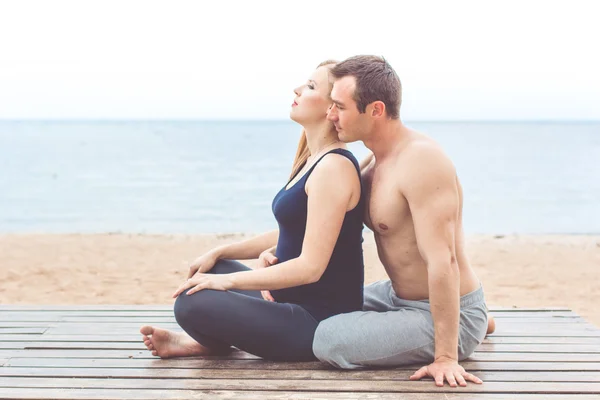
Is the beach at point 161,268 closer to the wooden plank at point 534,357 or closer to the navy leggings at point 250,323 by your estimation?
the wooden plank at point 534,357

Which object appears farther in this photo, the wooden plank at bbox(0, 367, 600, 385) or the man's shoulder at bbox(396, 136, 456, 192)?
the wooden plank at bbox(0, 367, 600, 385)

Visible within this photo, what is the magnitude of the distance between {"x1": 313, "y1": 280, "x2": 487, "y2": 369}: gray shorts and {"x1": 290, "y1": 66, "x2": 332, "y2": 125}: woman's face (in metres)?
0.89

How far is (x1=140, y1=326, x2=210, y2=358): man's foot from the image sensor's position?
11.0ft

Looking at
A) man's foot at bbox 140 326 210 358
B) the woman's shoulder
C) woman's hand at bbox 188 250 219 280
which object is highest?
the woman's shoulder

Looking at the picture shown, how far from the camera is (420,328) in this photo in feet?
10.2

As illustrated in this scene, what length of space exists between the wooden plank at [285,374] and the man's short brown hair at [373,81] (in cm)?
110

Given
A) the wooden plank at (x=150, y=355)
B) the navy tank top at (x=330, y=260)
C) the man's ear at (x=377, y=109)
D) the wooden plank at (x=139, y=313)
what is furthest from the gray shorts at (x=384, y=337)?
the wooden plank at (x=139, y=313)

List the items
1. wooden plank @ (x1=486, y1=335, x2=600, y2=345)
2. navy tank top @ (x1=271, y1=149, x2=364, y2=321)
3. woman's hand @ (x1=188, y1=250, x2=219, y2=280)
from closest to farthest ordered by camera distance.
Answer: navy tank top @ (x1=271, y1=149, x2=364, y2=321), woman's hand @ (x1=188, y1=250, x2=219, y2=280), wooden plank @ (x1=486, y1=335, x2=600, y2=345)

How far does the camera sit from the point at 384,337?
10.2ft

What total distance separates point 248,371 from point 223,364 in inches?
6.8

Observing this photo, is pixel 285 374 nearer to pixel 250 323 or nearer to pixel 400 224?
pixel 250 323

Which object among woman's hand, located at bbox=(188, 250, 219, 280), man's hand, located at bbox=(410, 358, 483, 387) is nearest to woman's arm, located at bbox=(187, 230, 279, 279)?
woman's hand, located at bbox=(188, 250, 219, 280)

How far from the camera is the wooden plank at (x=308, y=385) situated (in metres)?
2.91

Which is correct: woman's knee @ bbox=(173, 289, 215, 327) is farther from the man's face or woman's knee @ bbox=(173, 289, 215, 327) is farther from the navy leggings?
the man's face
